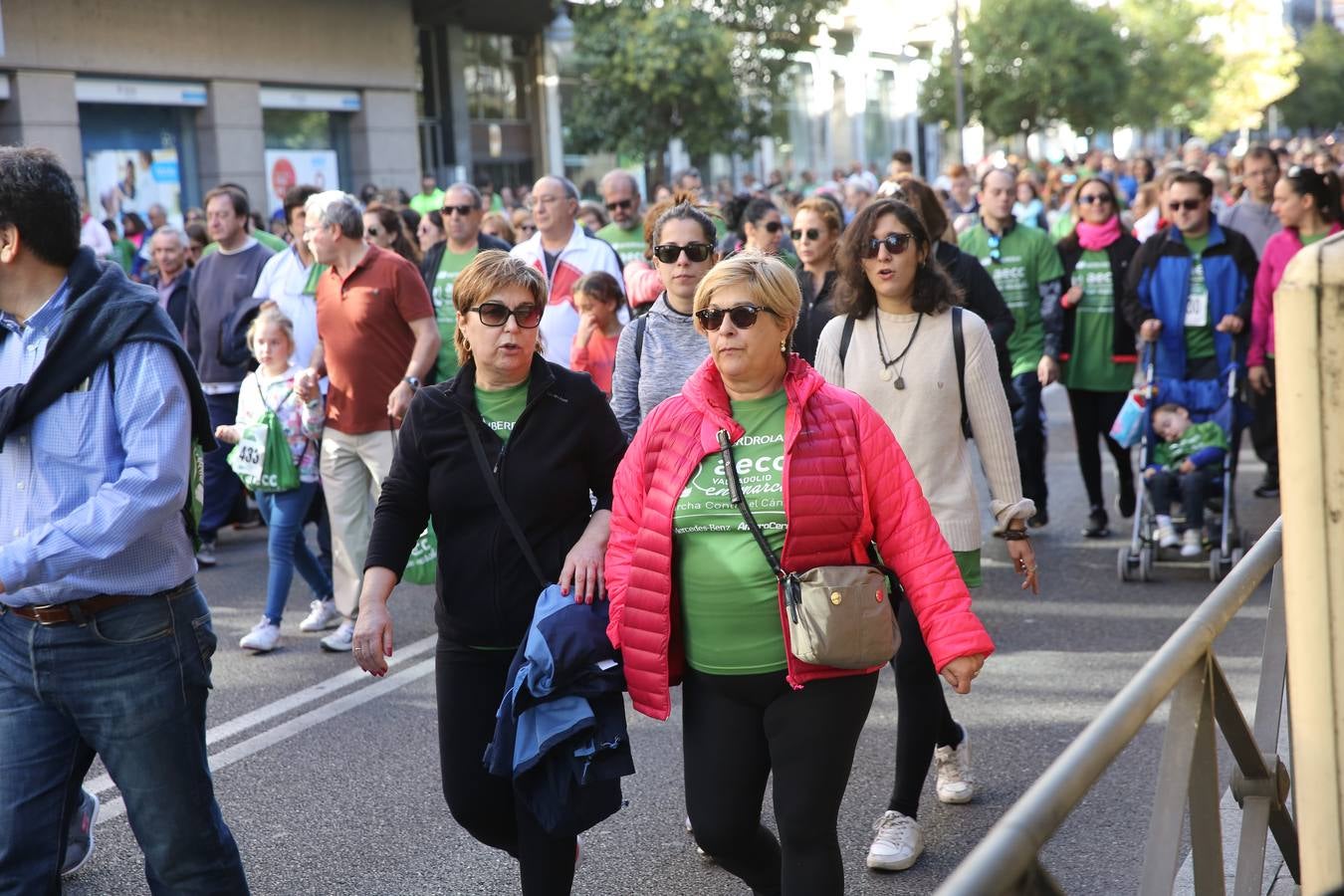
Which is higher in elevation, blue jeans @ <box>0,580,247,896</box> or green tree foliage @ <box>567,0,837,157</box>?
green tree foliage @ <box>567,0,837,157</box>

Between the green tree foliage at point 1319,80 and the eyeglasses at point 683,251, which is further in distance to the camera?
the green tree foliage at point 1319,80

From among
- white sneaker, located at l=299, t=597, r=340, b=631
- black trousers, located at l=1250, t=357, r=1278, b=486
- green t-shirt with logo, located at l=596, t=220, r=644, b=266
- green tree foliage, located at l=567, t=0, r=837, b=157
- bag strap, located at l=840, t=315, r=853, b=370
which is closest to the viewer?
bag strap, located at l=840, t=315, r=853, b=370

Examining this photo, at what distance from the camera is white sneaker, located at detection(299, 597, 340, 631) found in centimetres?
796

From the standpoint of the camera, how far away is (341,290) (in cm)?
769

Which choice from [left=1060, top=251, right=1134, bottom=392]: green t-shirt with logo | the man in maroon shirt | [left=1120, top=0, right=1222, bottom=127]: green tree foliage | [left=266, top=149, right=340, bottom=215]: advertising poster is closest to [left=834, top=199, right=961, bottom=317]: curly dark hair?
the man in maroon shirt

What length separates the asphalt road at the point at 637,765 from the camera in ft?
15.8

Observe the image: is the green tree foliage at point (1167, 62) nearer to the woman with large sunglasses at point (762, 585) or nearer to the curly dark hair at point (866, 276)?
the curly dark hair at point (866, 276)

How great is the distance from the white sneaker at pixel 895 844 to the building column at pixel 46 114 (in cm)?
2016

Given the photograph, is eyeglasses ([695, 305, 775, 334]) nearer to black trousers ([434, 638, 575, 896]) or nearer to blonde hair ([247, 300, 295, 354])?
black trousers ([434, 638, 575, 896])

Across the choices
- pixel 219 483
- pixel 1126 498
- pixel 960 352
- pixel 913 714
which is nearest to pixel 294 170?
pixel 219 483

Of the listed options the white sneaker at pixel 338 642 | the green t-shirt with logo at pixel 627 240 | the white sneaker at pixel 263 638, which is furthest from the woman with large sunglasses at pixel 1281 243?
the white sneaker at pixel 263 638

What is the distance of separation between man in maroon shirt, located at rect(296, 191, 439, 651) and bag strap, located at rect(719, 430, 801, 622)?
13.3 ft

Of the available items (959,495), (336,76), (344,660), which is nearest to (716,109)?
(336,76)

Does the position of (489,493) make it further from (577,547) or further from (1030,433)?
(1030,433)
